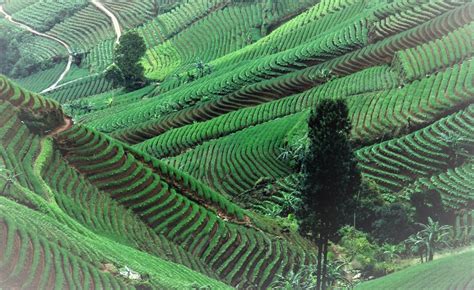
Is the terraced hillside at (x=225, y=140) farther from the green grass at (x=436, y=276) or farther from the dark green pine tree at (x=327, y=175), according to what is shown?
the dark green pine tree at (x=327, y=175)

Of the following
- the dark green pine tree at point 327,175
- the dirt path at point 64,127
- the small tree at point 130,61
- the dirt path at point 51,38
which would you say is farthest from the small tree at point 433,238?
the dirt path at point 51,38

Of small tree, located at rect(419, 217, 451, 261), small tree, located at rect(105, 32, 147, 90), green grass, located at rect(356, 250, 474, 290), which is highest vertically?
small tree, located at rect(105, 32, 147, 90)

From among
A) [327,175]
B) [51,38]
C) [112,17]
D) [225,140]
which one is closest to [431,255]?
[327,175]

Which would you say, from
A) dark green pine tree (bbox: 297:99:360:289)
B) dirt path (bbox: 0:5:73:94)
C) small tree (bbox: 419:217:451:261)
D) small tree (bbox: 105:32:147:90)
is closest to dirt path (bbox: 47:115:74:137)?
dark green pine tree (bbox: 297:99:360:289)

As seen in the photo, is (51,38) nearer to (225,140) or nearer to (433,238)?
(225,140)

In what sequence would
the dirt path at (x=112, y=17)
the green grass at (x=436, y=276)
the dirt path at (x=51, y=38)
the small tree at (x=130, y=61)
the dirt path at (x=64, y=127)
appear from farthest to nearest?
1. the dirt path at (x=112, y=17)
2. the dirt path at (x=51, y=38)
3. the small tree at (x=130, y=61)
4. the dirt path at (x=64, y=127)
5. the green grass at (x=436, y=276)

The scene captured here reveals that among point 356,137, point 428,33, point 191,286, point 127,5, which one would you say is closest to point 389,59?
point 428,33

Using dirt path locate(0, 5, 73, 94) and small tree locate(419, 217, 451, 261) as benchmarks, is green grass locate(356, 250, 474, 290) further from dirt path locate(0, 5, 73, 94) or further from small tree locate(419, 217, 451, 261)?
dirt path locate(0, 5, 73, 94)
